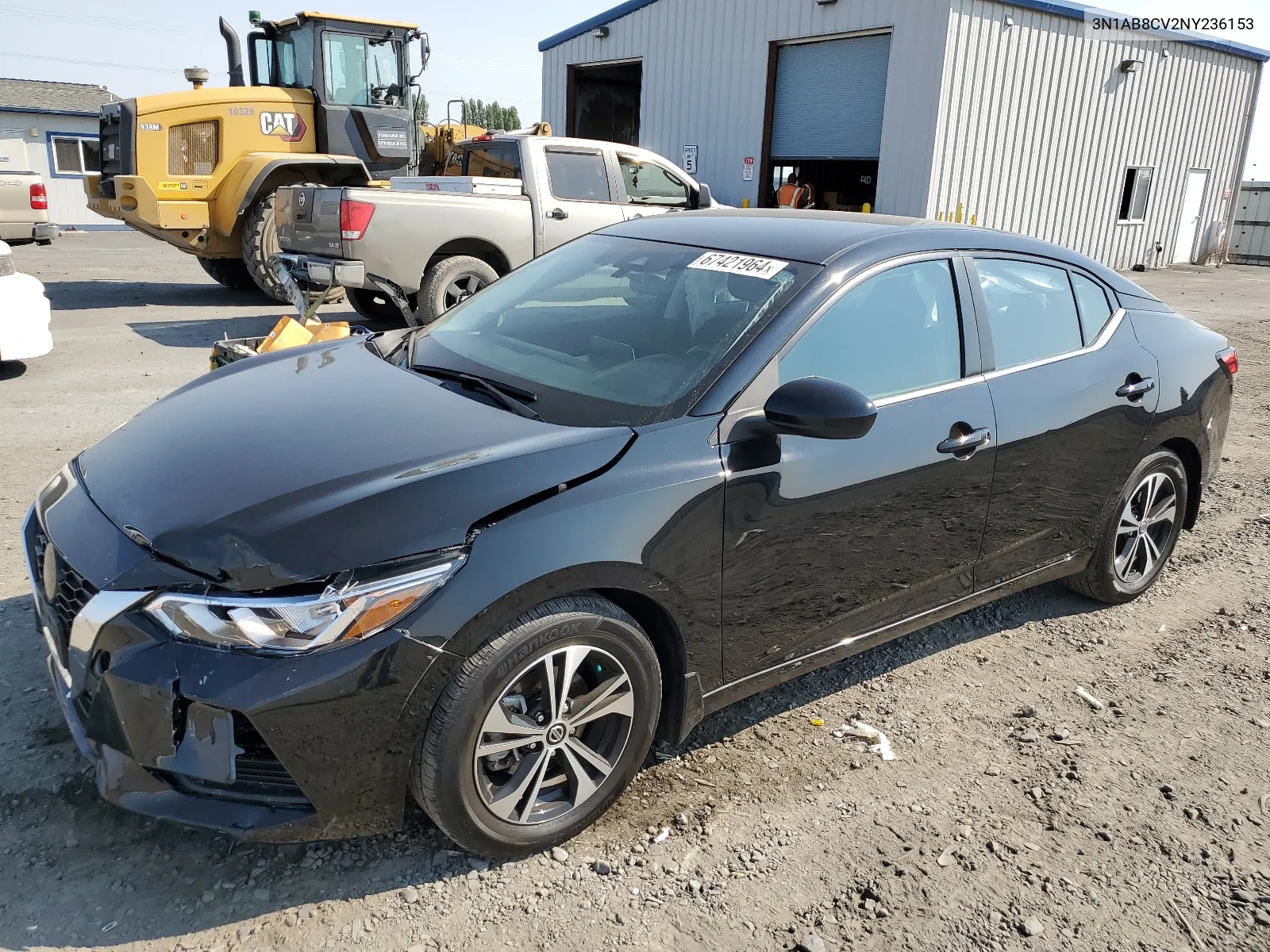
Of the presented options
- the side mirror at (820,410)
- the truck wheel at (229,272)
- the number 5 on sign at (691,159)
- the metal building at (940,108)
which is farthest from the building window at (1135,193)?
the side mirror at (820,410)

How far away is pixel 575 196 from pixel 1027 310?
7.05 m

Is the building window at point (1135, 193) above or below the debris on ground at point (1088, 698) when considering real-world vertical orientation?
above

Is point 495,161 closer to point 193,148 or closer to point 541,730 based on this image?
point 193,148

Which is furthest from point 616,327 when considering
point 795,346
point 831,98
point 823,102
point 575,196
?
point 823,102

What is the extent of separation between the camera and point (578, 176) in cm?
998

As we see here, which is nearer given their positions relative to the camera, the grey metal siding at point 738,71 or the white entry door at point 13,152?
the grey metal siding at point 738,71

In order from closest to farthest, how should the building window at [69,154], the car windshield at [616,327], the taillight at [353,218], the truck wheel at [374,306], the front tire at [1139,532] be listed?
1. the car windshield at [616,327]
2. the front tire at [1139,532]
3. the taillight at [353,218]
4. the truck wheel at [374,306]
5. the building window at [69,154]

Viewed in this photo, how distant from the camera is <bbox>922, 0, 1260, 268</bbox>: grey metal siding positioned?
15.8m

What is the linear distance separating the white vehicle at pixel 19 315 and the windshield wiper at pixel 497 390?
545cm

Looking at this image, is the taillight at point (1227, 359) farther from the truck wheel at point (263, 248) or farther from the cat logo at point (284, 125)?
the cat logo at point (284, 125)

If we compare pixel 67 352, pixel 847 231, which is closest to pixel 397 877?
pixel 847 231

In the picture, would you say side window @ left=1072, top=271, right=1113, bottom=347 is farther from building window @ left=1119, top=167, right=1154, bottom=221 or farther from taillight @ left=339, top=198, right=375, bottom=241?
building window @ left=1119, top=167, right=1154, bottom=221

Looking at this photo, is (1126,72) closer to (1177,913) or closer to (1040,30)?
(1040,30)

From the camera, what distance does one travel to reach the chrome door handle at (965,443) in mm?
3158
